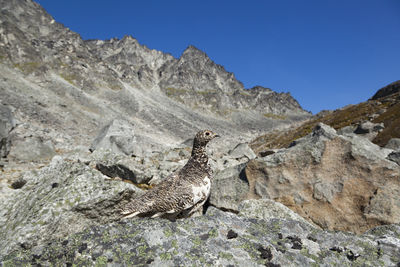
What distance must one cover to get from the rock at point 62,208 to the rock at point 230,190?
15.3 ft

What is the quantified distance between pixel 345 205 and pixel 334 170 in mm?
1402

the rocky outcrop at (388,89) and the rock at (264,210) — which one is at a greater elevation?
the rocky outcrop at (388,89)

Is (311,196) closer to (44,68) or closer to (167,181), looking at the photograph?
(167,181)

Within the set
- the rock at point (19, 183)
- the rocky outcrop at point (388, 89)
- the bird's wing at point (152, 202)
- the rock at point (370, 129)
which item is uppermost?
the rocky outcrop at point (388, 89)

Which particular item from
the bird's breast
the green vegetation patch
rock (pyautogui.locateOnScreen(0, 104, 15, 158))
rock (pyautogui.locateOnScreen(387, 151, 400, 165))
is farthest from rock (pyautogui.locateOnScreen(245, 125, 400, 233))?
the green vegetation patch

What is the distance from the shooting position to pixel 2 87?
6712 cm

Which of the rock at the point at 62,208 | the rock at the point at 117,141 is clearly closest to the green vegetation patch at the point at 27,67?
the rock at the point at 117,141

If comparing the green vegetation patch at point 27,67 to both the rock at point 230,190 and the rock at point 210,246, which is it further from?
the rock at point 210,246

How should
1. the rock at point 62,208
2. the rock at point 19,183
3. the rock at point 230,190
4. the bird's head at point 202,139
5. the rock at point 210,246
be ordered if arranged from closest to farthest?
1. the rock at point 210,246
2. the rock at point 62,208
3. the bird's head at point 202,139
4. the rock at point 230,190
5. the rock at point 19,183

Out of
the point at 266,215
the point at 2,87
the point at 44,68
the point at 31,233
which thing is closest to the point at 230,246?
the point at 266,215

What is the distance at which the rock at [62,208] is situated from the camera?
203 inches

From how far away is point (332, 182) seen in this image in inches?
364

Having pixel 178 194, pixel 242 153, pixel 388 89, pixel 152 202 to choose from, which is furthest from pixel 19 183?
pixel 388 89

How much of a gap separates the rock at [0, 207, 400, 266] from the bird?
0.64 metres
